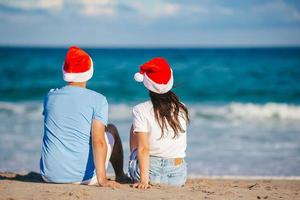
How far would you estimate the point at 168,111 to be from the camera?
14.9 feet

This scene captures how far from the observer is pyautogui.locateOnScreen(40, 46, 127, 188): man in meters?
4.54

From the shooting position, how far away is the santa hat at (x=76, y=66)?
4.56 meters

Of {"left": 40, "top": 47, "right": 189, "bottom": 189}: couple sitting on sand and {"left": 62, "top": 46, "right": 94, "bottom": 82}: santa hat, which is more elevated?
{"left": 62, "top": 46, "right": 94, "bottom": 82}: santa hat

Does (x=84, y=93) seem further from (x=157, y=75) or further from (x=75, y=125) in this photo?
(x=157, y=75)

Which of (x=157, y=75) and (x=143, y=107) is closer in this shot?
(x=157, y=75)

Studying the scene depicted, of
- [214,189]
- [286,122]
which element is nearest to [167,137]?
[214,189]

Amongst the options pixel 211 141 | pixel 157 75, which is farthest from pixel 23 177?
pixel 211 141

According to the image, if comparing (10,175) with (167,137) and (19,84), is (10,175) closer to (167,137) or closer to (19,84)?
(167,137)

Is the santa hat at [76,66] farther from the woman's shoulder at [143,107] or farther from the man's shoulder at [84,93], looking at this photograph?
the woman's shoulder at [143,107]

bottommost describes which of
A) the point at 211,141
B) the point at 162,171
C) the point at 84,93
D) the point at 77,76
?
the point at 162,171

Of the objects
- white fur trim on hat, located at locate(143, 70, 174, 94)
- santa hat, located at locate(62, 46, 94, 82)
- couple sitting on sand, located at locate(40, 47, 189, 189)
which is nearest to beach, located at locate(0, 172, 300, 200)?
couple sitting on sand, located at locate(40, 47, 189, 189)

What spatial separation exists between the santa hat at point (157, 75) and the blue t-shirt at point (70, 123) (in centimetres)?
43

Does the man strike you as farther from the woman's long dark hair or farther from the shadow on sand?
the shadow on sand

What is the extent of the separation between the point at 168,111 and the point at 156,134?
22 centimetres
